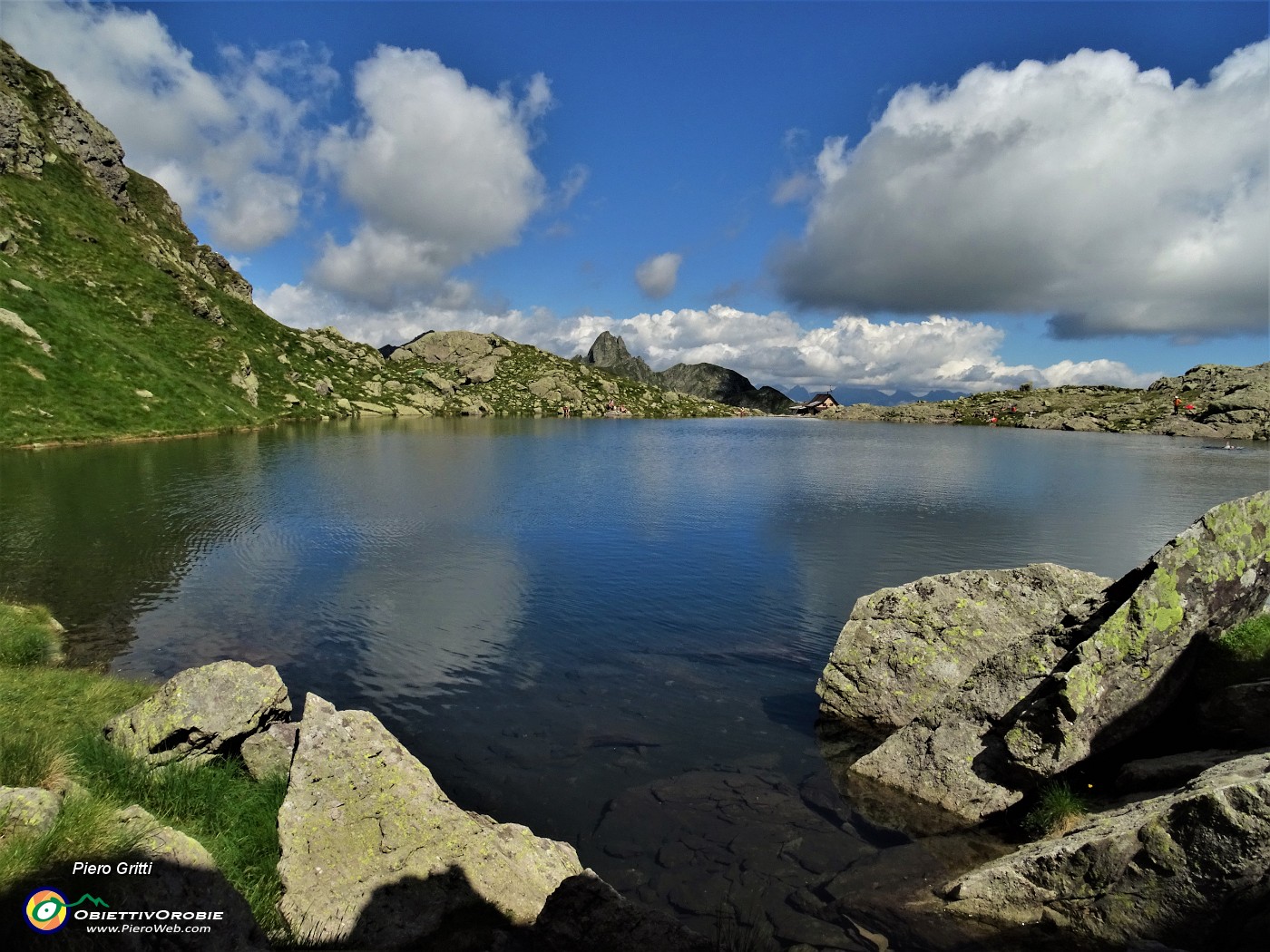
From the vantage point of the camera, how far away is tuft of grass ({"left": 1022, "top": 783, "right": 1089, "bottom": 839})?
1377 cm

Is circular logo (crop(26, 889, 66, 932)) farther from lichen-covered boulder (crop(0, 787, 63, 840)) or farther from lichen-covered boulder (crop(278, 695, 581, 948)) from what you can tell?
lichen-covered boulder (crop(278, 695, 581, 948))

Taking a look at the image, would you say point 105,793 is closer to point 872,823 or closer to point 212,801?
point 212,801

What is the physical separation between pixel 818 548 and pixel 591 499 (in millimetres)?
26932

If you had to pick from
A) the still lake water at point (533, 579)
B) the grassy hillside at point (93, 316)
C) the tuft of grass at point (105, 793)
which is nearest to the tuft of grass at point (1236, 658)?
the still lake water at point (533, 579)

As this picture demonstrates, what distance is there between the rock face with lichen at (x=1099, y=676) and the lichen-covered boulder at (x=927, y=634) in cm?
293

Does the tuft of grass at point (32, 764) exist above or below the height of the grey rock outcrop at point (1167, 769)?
above

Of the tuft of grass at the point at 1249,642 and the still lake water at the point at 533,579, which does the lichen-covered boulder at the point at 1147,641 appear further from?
the still lake water at the point at 533,579

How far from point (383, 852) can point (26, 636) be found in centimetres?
2086

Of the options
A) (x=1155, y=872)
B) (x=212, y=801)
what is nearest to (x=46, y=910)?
(x=212, y=801)

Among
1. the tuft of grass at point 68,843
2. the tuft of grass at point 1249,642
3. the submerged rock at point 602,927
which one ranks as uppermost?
the tuft of grass at point 1249,642

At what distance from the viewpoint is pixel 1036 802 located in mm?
14930

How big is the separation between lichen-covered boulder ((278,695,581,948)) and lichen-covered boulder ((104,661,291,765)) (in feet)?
10.9

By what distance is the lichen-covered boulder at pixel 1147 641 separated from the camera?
1432 cm

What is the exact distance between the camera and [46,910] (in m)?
6.53
